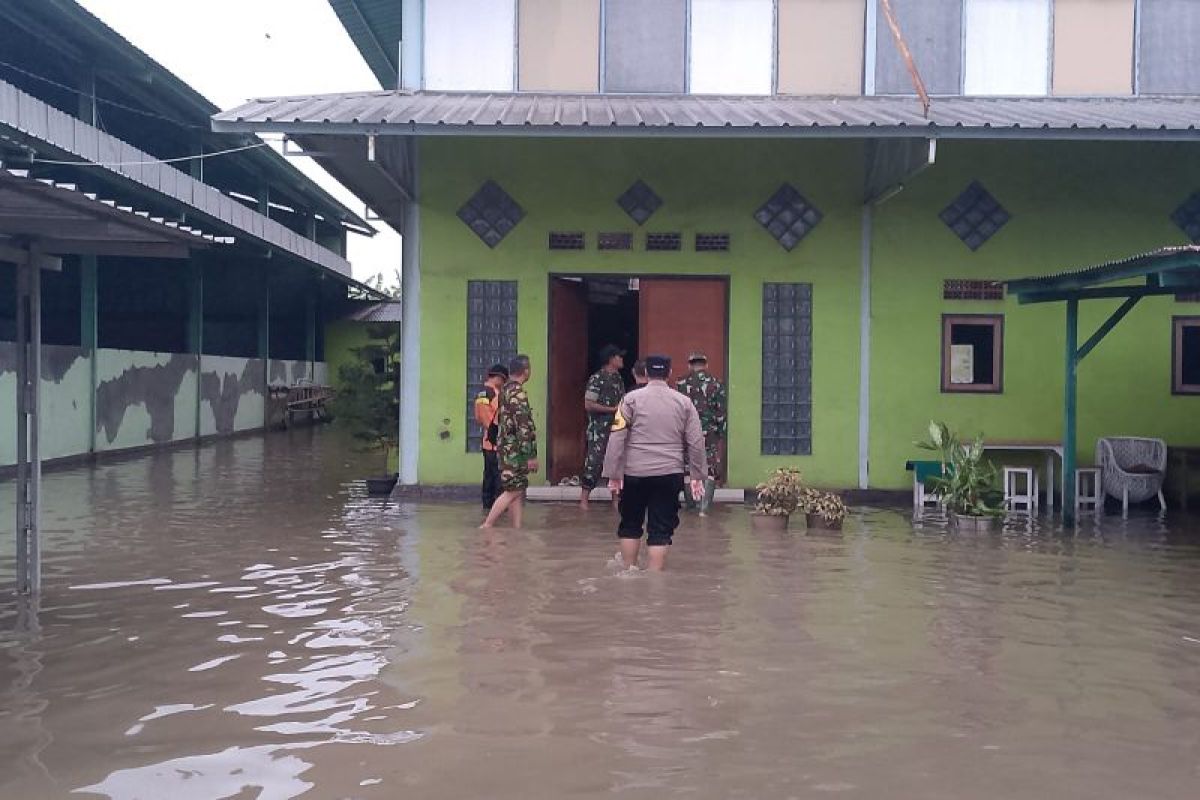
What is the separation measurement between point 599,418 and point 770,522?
91.1 inches

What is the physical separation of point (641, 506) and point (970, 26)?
891 cm

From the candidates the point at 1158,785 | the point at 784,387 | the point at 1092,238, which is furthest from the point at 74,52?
the point at 1158,785

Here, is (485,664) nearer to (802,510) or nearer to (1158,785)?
(1158,785)

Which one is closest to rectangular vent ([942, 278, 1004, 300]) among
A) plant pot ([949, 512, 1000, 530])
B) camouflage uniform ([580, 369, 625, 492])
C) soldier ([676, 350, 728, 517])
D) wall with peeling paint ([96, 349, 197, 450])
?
plant pot ([949, 512, 1000, 530])

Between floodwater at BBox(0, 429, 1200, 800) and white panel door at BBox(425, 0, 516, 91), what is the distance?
627cm

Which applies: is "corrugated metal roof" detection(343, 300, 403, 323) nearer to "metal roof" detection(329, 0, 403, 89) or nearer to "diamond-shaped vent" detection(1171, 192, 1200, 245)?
"metal roof" detection(329, 0, 403, 89)

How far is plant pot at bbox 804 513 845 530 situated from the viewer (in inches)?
449

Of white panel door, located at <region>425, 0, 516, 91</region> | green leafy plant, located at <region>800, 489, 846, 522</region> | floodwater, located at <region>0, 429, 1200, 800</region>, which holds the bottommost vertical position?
floodwater, located at <region>0, 429, 1200, 800</region>

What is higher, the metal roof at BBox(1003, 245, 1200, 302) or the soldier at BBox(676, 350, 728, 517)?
the metal roof at BBox(1003, 245, 1200, 302)

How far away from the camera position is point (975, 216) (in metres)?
13.8

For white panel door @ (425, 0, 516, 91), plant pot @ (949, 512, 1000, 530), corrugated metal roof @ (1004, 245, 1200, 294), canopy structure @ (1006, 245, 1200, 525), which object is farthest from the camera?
white panel door @ (425, 0, 516, 91)

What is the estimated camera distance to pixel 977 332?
549 inches

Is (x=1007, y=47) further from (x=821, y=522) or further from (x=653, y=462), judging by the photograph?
(x=653, y=462)

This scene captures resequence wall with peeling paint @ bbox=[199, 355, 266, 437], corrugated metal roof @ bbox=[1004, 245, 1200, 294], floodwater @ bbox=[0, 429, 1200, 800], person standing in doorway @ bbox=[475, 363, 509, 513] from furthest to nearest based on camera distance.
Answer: wall with peeling paint @ bbox=[199, 355, 266, 437] → person standing in doorway @ bbox=[475, 363, 509, 513] → corrugated metal roof @ bbox=[1004, 245, 1200, 294] → floodwater @ bbox=[0, 429, 1200, 800]
